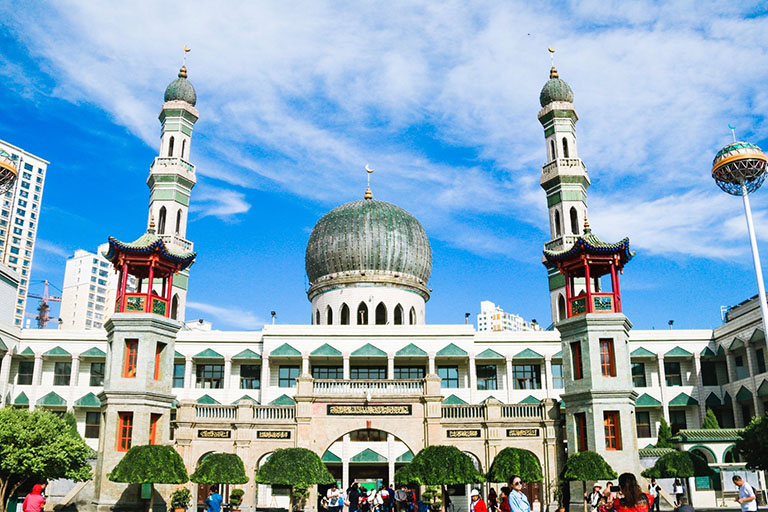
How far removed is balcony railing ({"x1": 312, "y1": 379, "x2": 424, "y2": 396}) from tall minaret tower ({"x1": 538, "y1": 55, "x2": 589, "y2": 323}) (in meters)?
25.3

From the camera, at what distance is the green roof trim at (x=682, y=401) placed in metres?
53.8

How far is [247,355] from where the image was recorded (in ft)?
177

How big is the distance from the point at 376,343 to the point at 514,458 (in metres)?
25.4

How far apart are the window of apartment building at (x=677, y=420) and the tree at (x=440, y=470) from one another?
1259 inches

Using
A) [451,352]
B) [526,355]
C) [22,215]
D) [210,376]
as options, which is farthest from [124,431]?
[22,215]

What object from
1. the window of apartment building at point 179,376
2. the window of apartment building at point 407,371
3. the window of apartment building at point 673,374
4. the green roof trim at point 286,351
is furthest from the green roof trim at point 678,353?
the window of apartment building at point 179,376

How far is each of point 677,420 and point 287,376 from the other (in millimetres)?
29193

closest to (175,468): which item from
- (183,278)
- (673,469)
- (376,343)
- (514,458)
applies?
(514,458)

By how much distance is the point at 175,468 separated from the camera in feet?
97.3

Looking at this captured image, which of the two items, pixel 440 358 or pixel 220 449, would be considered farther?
pixel 440 358

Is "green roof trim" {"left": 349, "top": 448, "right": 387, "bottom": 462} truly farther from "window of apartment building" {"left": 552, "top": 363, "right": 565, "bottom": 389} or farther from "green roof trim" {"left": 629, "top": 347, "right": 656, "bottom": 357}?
"green roof trim" {"left": 629, "top": 347, "right": 656, "bottom": 357}

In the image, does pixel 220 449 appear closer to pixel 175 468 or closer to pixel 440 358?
pixel 175 468

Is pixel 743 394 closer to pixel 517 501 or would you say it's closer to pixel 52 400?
pixel 517 501

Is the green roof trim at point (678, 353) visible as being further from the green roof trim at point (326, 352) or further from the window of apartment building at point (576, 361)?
the green roof trim at point (326, 352)
